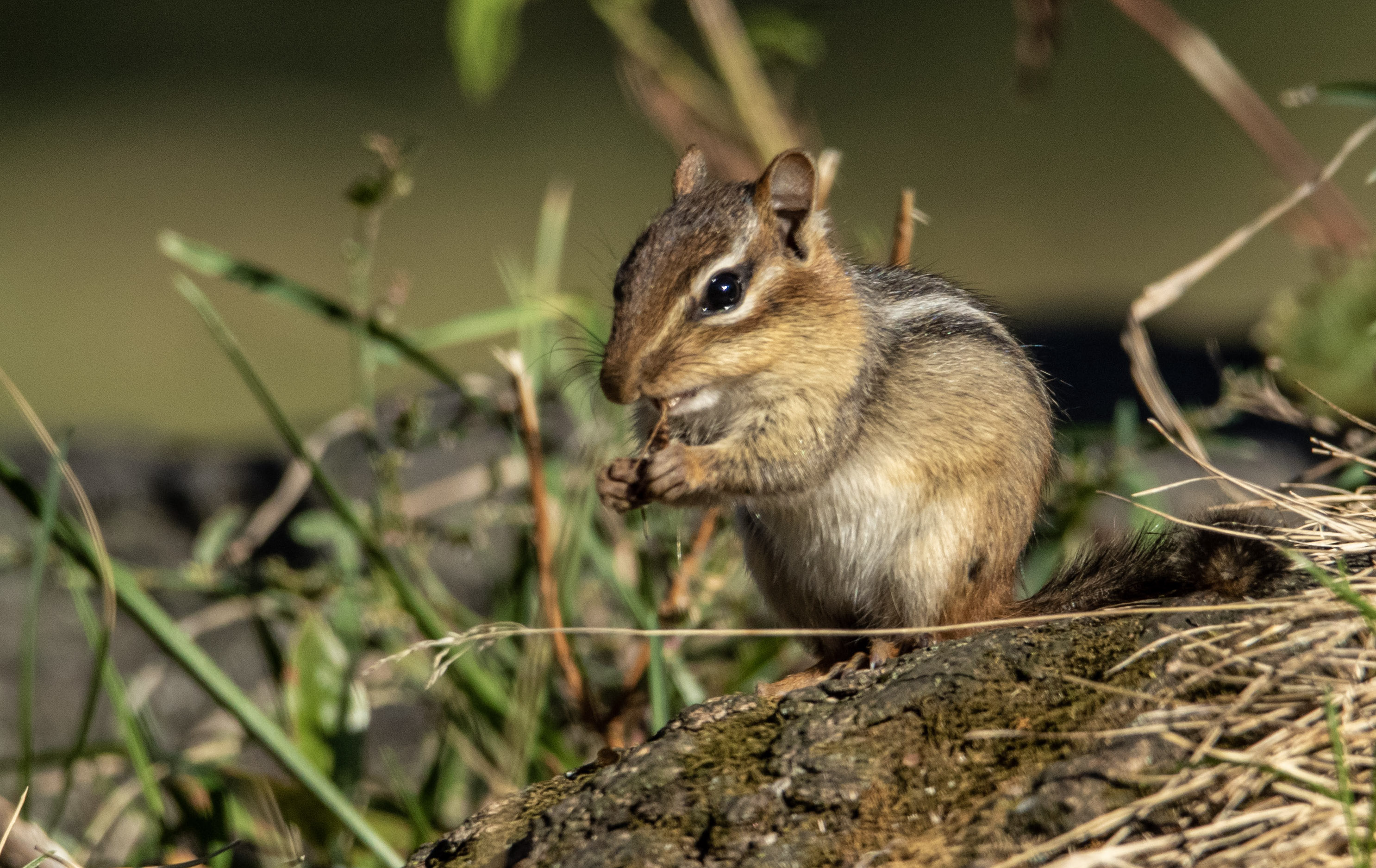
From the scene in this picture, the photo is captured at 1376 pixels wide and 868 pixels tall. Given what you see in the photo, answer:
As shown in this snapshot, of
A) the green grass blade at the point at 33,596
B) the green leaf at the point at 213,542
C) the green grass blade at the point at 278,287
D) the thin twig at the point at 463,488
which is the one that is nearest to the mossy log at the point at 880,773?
the green grass blade at the point at 33,596

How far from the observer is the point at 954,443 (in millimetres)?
1529

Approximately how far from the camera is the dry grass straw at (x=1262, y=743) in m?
0.86

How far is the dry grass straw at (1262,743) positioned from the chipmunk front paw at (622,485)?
559 mm

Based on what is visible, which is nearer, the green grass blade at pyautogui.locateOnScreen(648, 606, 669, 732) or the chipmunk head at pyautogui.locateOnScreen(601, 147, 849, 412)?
the chipmunk head at pyautogui.locateOnScreen(601, 147, 849, 412)

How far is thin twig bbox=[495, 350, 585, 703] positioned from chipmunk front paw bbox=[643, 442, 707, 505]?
1.00ft

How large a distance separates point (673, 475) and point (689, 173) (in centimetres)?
49

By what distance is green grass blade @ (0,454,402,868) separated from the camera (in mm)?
1398

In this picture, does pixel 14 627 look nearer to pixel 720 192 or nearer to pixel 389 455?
pixel 389 455

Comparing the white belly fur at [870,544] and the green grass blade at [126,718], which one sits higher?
the white belly fur at [870,544]

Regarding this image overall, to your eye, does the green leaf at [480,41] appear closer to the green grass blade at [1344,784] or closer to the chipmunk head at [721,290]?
the chipmunk head at [721,290]

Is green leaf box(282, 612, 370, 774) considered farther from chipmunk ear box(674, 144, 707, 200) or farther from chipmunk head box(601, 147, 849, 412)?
chipmunk ear box(674, 144, 707, 200)

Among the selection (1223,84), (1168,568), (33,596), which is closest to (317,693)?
(33,596)

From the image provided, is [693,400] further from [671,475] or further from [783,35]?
[783,35]

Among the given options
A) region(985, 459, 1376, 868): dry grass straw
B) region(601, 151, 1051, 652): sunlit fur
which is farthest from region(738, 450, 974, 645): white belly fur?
region(985, 459, 1376, 868): dry grass straw
